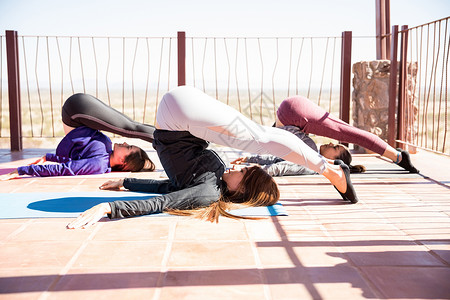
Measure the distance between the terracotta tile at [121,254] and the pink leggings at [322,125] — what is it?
6.74ft

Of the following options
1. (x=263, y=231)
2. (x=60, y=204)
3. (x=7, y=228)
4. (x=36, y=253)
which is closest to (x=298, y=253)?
(x=263, y=231)

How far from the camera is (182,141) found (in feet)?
8.49

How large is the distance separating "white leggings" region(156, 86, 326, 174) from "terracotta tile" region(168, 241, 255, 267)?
595 mm

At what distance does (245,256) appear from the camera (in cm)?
181

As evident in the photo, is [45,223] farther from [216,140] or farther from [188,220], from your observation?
[216,140]

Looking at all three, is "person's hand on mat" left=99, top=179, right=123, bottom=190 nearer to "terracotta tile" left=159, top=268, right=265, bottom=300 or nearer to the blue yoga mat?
the blue yoga mat

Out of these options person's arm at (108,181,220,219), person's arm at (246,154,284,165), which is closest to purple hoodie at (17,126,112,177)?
person's arm at (246,154,284,165)

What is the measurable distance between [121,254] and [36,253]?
0.36 metres

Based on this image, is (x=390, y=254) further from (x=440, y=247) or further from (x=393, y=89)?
(x=393, y=89)

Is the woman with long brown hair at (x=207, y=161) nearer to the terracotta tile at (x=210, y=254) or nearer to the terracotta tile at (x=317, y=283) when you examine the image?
the terracotta tile at (x=210, y=254)

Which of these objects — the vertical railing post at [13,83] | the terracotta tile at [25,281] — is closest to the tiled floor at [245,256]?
the terracotta tile at [25,281]

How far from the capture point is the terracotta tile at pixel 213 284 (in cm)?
145

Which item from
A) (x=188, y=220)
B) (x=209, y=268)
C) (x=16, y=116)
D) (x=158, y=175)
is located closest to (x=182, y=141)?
(x=188, y=220)

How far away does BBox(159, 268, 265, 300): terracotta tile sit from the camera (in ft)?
4.75
